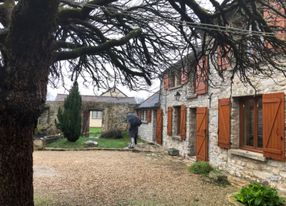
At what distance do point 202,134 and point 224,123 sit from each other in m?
1.83

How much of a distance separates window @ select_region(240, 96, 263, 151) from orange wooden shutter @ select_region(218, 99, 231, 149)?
1.22ft

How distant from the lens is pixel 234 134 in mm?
9219

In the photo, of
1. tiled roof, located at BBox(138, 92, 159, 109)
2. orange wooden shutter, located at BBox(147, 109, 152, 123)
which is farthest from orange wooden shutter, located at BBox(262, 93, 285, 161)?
orange wooden shutter, located at BBox(147, 109, 152, 123)

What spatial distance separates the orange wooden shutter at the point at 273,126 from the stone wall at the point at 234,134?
17 cm

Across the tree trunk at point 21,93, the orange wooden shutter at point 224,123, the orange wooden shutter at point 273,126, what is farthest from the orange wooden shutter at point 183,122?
the tree trunk at point 21,93

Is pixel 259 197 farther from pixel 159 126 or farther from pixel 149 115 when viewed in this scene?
pixel 149 115

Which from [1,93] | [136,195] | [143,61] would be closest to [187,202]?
[136,195]

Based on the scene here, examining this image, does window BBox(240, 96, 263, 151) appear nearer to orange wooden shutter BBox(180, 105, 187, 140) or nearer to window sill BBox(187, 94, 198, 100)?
window sill BBox(187, 94, 198, 100)

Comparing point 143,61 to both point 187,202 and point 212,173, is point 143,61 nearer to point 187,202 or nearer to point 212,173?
point 187,202

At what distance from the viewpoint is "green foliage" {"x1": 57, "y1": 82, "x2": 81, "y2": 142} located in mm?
17094

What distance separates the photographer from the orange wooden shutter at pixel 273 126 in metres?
7.16

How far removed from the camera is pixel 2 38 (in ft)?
13.6

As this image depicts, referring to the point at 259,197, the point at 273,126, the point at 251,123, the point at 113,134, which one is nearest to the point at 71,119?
the point at 113,134

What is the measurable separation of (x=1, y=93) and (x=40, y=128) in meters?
18.0
